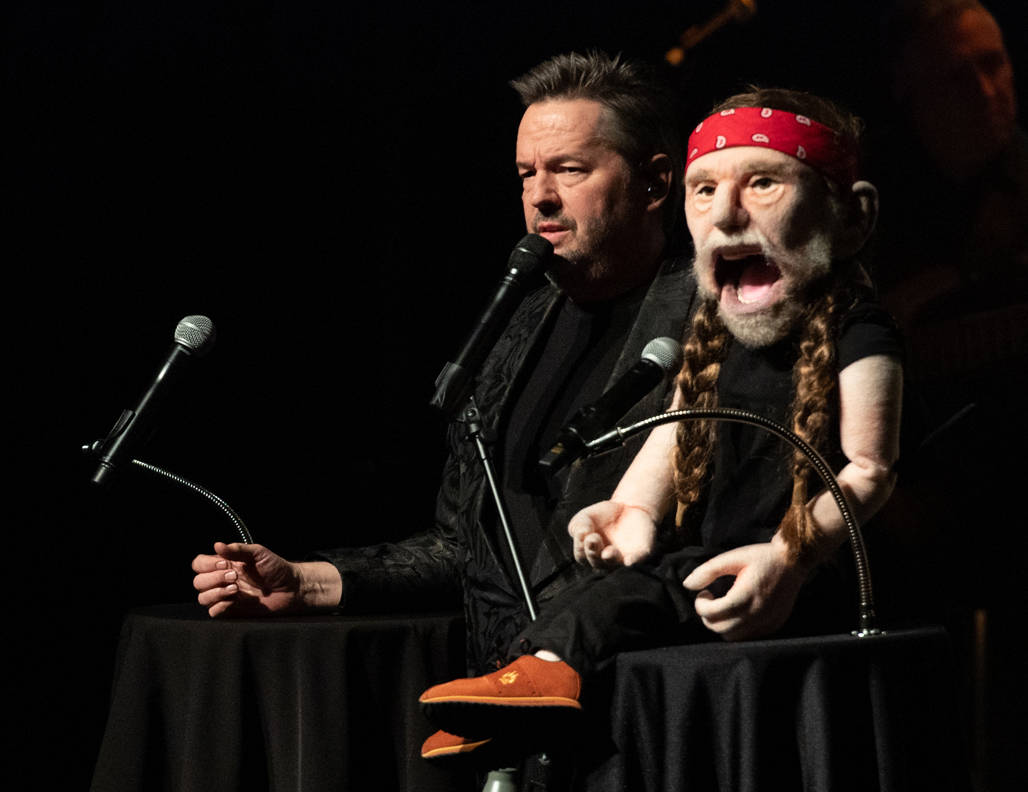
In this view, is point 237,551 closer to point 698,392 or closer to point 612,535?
point 612,535

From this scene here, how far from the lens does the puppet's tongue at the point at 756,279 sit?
1.99m

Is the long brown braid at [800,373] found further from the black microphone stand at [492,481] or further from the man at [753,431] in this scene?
the black microphone stand at [492,481]

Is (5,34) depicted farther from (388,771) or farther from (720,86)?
(388,771)

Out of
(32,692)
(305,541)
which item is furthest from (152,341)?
(32,692)

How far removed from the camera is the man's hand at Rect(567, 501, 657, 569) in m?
1.90

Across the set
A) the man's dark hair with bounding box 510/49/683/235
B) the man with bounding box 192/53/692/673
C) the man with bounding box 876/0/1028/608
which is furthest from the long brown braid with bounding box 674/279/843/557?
the man with bounding box 876/0/1028/608

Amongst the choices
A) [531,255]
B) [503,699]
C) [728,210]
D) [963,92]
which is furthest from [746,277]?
[963,92]

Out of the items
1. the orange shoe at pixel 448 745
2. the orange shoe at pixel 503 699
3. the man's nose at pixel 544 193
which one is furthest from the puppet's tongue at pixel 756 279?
the orange shoe at pixel 448 745

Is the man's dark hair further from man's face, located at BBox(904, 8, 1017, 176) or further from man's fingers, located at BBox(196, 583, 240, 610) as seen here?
man's fingers, located at BBox(196, 583, 240, 610)

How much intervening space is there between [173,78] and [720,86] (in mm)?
1237

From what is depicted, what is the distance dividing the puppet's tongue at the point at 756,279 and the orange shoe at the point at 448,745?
0.74m

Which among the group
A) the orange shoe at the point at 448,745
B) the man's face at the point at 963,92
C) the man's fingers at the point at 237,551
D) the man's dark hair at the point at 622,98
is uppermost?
the man's face at the point at 963,92

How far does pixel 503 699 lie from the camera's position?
165 centimetres

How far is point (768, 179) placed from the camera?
197 cm
